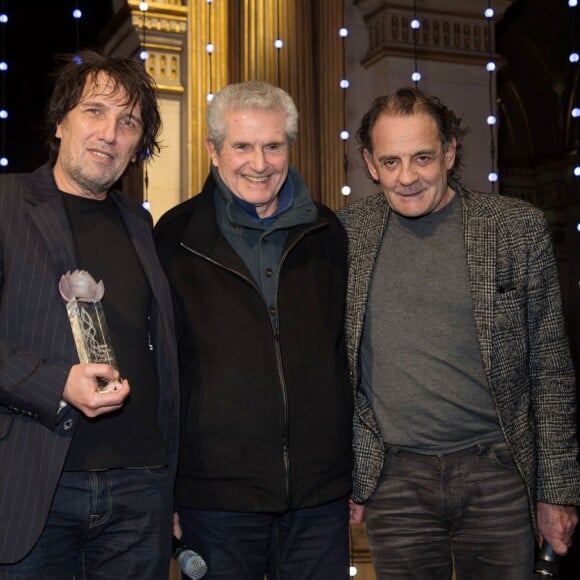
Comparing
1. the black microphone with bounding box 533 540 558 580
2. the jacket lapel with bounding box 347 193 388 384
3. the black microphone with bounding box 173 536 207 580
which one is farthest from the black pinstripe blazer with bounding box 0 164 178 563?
the black microphone with bounding box 533 540 558 580

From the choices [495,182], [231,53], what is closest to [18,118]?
[231,53]

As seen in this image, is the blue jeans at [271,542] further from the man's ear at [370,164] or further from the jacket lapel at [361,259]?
the man's ear at [370,164]

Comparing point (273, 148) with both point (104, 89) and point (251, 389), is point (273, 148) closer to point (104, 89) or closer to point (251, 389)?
point (104, 89)

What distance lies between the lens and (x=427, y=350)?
2.21m

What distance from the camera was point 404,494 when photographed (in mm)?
2199

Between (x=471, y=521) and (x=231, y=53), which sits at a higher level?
(x=231, y=53)

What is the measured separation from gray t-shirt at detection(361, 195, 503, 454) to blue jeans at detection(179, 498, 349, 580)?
0.89 feet

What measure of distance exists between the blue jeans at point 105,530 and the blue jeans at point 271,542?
0.11m

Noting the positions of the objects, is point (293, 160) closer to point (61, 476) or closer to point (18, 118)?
point (18, 118)

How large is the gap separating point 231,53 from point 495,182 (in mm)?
1800

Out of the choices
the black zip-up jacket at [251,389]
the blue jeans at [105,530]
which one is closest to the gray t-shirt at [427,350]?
the black zip-up jacket at [251,389]

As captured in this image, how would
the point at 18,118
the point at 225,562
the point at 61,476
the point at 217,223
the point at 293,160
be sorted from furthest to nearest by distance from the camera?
the point at 18,118 < the point at 293,160 < the point at 217,223 < the point at 225,562 < the point at 61,476

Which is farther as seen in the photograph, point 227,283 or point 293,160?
point 293,160

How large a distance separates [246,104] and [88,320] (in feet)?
2.42
